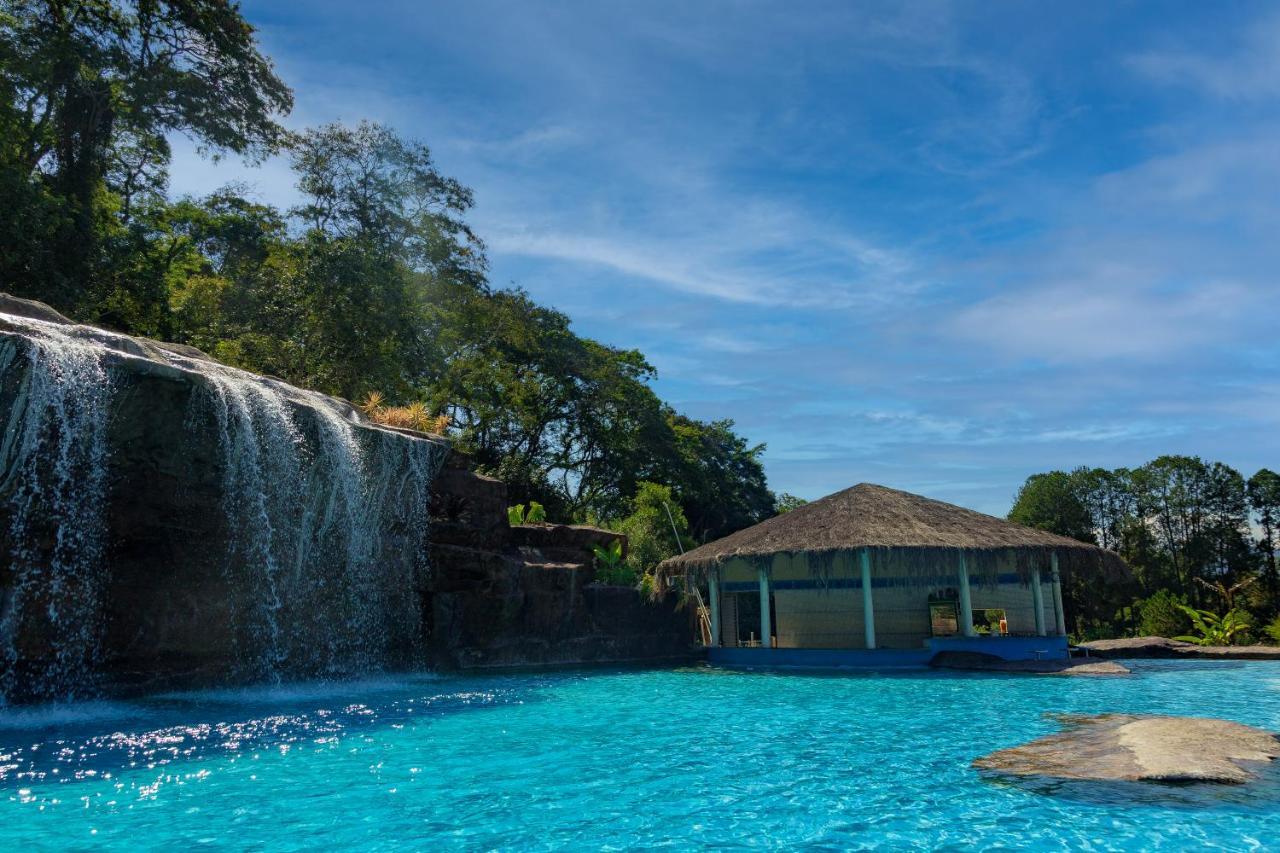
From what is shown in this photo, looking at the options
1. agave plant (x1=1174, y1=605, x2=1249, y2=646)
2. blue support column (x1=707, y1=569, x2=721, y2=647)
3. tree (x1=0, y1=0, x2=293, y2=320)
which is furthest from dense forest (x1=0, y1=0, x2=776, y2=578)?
agave plant (x1=1174, y1=605, x2=1249, y2=646)

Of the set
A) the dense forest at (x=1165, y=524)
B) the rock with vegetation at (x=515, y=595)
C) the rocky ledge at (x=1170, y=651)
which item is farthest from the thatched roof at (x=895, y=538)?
the dense forest at (x=1165, y=524)

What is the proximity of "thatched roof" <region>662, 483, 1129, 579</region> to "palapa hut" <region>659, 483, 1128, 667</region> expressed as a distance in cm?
3

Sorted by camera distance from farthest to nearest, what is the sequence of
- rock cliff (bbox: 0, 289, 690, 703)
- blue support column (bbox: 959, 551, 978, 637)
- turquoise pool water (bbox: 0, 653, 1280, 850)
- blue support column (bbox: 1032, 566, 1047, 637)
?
blue support column (bbox: 1032, 566, 1047, 637) < blue support column (bbox: 959, 551, 978, 637) < rock cliff (bbox: 0, 289, 690, 703) < turquoise pool water (bbox: 0, 653, 1280, 850)

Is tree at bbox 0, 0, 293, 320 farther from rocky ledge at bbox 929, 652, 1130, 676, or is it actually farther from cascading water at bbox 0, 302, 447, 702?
rocky ledge at bbox 929, 652, 1130, 676

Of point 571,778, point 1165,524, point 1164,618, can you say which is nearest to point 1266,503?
point 1165,524

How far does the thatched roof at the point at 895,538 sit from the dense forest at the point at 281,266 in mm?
6273

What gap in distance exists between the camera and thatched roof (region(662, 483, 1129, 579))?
17.2 m

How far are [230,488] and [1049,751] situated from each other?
12306 mm

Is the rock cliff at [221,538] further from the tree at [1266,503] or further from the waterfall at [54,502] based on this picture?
the tree at [1266,503]

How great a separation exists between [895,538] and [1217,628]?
13.2m

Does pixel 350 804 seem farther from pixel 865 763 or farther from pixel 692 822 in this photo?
pixel 865 763

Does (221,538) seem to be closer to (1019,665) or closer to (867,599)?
(867,599)

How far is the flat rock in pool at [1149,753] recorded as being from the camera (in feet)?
22.7

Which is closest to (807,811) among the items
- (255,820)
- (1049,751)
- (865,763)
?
(865,763)
